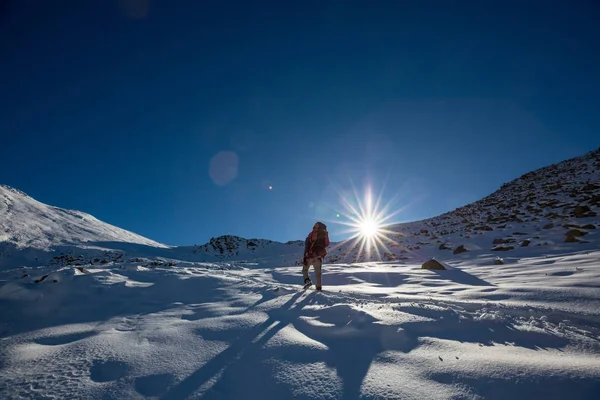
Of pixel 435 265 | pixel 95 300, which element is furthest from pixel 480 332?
pixel 435 265

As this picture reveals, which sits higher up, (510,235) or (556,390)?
(510,235)

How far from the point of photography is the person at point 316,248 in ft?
22.0

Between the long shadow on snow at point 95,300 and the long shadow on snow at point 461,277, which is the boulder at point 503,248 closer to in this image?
the long shadow on snow at point 461,277

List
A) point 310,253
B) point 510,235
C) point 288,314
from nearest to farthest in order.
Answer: point 288,314
point 310,253
point 510,235

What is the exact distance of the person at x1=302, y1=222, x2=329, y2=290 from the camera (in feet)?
22.0

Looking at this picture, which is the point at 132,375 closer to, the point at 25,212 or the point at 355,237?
the point at 355,237

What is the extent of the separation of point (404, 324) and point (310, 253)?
372 cm

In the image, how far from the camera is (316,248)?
22.4 ft

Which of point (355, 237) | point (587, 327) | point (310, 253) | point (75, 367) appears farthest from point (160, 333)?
point (355, 237)

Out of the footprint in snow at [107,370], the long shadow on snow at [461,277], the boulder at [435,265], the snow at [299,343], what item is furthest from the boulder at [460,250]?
the footprint in snow at [107,370]

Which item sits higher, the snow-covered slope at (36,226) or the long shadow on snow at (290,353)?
the snow-covered slope at (36,226)

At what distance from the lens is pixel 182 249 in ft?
106

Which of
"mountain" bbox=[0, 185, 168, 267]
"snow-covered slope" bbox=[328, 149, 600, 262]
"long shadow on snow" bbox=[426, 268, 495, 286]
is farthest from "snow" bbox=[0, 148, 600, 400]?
"mountain" bbox=[0, 185, 168, 267]

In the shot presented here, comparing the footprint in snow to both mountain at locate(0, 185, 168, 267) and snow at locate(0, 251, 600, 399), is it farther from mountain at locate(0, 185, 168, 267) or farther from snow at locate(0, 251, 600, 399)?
mountain at locate(0, 185, 168, 267)
